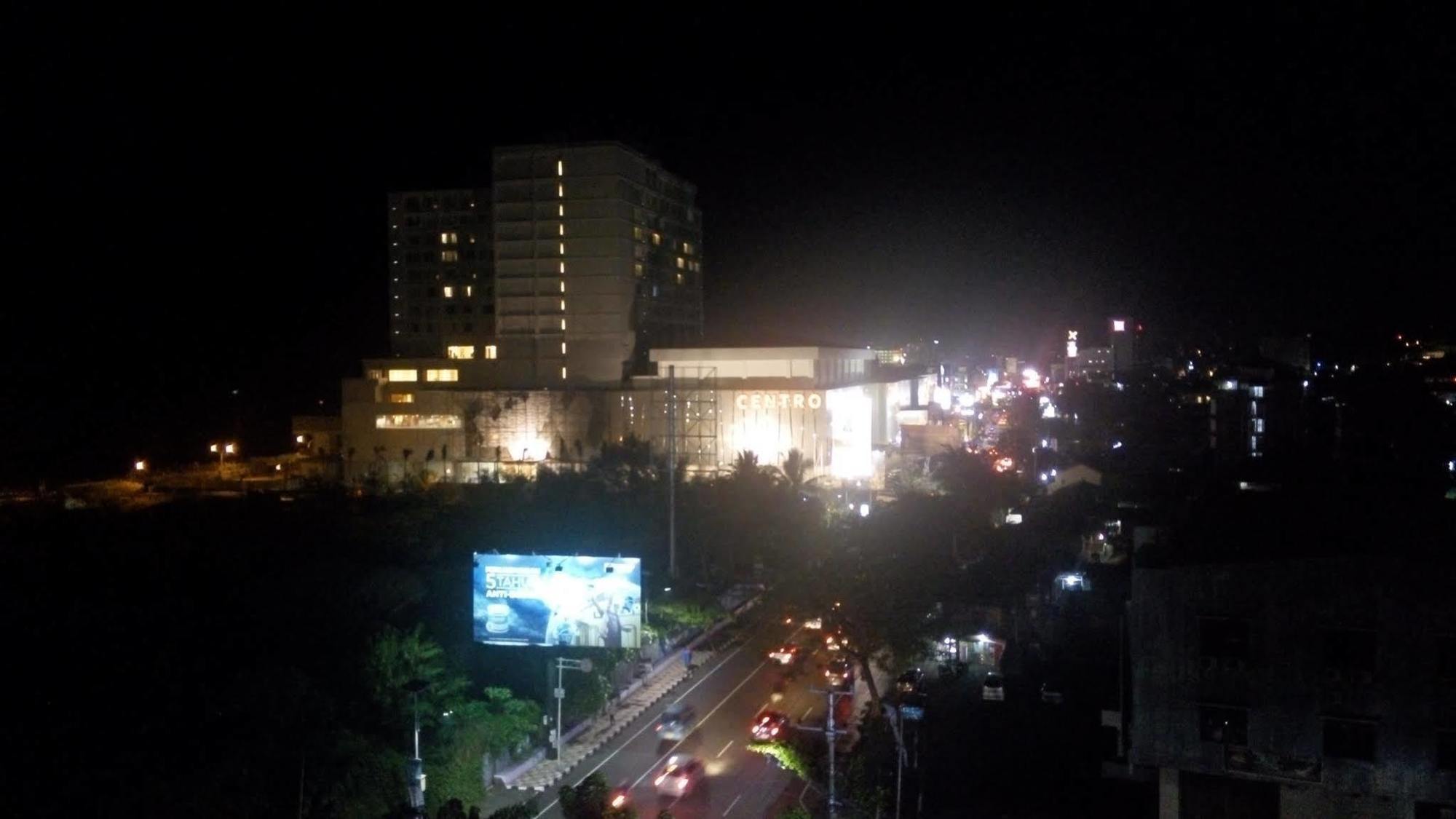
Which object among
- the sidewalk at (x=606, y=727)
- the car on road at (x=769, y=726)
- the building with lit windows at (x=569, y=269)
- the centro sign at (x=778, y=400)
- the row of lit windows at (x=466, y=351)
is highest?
the building with lit windows at (x=569, y=269)

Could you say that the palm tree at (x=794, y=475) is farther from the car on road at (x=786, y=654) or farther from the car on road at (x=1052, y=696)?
the car on road at (x=1052, y=696)

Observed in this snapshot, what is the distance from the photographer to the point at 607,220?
27734 millimetres

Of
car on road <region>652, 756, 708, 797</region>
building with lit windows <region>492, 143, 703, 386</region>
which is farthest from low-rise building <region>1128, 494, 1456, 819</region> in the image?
building with lit windows <region>492, 143, 703, 386</region>

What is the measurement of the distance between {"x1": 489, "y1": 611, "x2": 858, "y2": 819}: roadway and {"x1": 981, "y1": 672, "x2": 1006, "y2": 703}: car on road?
1501 millimetres

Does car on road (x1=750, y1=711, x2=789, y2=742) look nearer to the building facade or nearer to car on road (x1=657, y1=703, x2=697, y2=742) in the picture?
car on road (x1=657, y1=703, x2=697, y2=742)

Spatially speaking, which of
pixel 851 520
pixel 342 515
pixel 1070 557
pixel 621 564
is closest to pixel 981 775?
pixel 621 564

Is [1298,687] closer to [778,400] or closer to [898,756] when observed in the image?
Result: [898,756]

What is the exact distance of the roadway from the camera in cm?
848

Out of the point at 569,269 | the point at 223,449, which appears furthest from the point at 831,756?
the point at 223,449

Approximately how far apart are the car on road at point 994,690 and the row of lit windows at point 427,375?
70.4 ft

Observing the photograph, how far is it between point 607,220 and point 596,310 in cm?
231

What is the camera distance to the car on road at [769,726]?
9283mm

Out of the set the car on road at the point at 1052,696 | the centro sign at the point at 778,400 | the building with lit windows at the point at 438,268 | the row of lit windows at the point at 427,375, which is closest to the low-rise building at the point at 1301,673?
the car on road at the point at 1052,696

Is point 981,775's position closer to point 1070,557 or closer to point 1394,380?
point 1070,557
